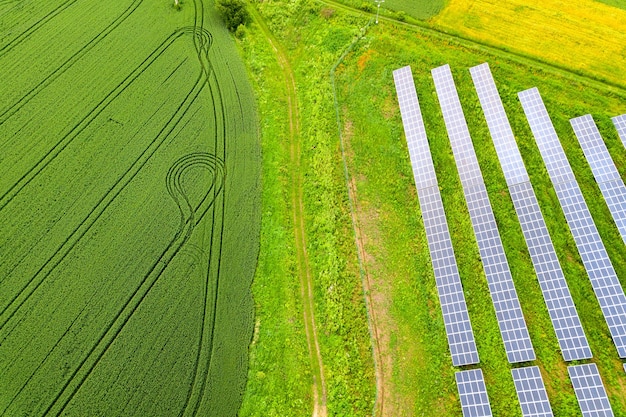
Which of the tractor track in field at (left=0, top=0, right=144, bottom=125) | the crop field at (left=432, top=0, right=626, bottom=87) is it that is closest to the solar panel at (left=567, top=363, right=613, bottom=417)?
the crop field at (left=432, top=0, right=626, bottom=87)

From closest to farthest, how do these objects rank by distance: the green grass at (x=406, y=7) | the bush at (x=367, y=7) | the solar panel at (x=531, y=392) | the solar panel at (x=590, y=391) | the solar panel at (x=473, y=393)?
the solar panel at (x=590, y=391)
the solar panel at (x=531, y=392)
the solar panel at (x=473, y=393)
the green grass at (x=406, y=7)
the bush at (x=367, y=7)

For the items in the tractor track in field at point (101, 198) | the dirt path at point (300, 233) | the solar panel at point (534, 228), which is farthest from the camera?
the tractor track in field at point (101, 198)

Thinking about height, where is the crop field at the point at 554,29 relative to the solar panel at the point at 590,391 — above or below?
above

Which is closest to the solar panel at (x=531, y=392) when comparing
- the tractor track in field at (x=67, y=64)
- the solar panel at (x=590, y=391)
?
the solar panel at (x=590, y=391)

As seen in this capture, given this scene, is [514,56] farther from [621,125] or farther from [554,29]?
[621,125]

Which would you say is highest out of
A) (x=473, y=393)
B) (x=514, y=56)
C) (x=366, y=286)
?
(x=514, y=56)

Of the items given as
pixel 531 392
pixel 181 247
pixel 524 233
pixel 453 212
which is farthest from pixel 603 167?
pixel 181 247

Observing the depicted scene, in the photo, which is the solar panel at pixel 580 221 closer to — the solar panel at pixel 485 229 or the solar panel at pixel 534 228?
the solar panel at pixel 534 228

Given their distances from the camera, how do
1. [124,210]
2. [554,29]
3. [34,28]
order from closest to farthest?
[124,210], [554,29], [34,28]

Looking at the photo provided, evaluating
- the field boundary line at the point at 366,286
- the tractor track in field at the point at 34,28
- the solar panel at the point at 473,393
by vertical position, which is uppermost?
the tractor track in field at the point at 34,28
